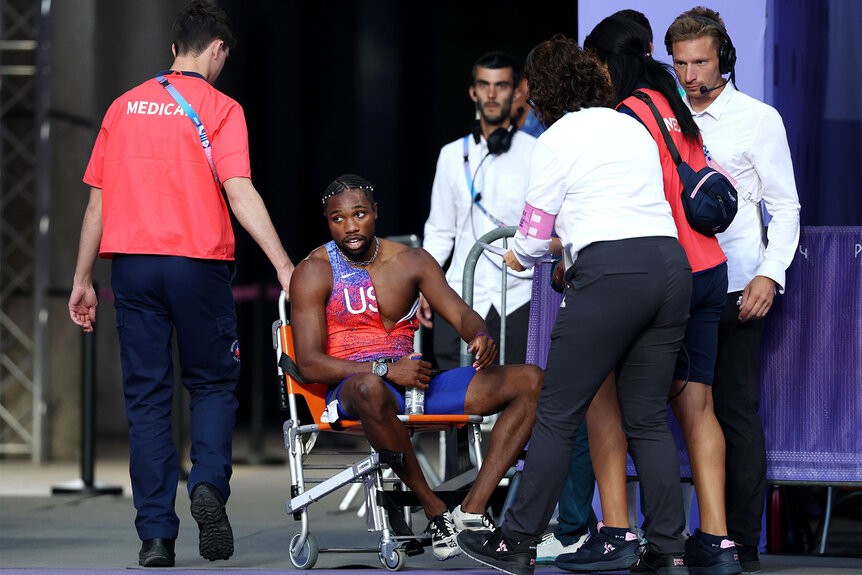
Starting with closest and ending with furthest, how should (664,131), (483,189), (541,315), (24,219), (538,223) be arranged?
(538,223)
(664,131)
(541,315)
(483,189)
(24,219)

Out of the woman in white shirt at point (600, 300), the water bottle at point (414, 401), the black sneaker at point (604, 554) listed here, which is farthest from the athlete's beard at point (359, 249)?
the black sneaker at point (604, 554)

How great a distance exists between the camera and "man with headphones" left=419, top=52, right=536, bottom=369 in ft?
20.4

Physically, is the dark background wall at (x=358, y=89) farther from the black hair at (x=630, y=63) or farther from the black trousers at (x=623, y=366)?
the black trousers at (x=623, y=366)

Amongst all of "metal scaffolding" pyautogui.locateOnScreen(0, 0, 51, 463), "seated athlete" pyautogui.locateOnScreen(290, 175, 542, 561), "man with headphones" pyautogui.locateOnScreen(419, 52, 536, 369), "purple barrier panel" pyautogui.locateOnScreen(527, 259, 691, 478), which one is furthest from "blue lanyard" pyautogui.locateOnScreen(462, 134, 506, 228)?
"metal scaffolding" pyautogui.locateOnScreen(0, 0, 51, 463)

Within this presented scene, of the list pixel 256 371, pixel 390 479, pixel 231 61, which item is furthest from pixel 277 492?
pixel 231 61

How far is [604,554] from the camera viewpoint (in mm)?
4406

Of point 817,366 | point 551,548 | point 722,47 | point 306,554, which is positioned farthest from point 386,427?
point 722,47

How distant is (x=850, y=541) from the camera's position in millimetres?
5938

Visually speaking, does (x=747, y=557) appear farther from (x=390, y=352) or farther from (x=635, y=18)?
(x=635, y=18)

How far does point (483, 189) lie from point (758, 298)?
1.96 meters

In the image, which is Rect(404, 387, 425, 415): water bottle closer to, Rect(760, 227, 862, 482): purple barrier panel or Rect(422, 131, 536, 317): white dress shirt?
Rect(760, 227, 862, 482): purple barrier panel

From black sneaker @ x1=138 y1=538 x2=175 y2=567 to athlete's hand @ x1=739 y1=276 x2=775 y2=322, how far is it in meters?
2.11

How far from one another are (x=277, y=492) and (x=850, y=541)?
3259 millimetres

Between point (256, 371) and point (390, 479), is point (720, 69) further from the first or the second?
point (256, 371)
